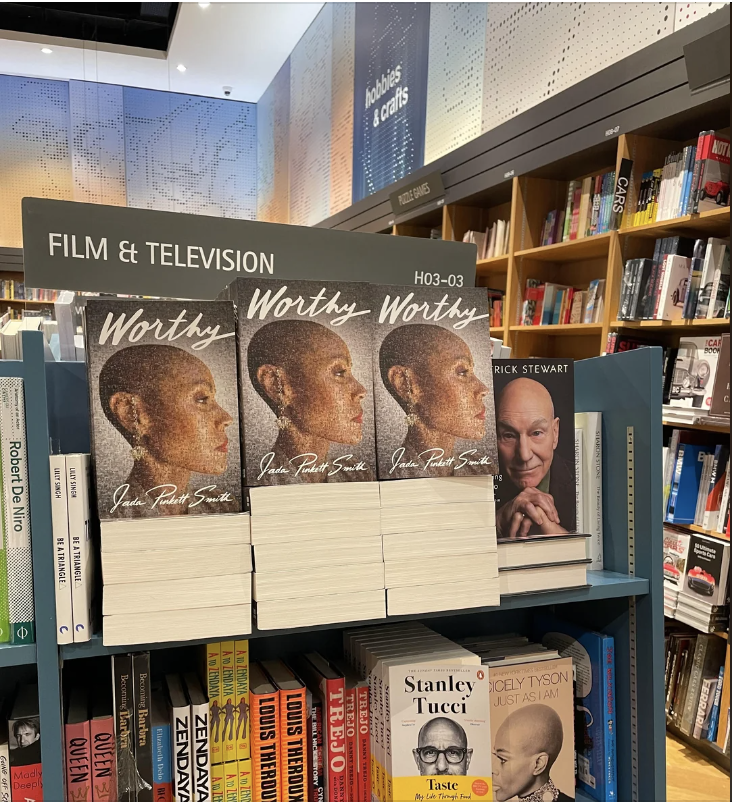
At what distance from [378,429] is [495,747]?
0.58 metres

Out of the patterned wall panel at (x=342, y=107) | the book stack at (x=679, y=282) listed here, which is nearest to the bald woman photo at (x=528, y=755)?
the book stack at (x=679, y=282)

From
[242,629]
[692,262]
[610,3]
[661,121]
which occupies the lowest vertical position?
[242,629]

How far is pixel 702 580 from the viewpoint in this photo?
8.77ft

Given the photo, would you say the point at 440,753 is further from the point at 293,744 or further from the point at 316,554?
the point at 316,554

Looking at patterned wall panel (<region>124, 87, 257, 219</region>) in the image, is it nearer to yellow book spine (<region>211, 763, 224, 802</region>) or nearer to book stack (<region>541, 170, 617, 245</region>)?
book stack (<region>541, 170, 617, 245</region>)

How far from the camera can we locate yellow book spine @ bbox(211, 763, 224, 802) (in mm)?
1076

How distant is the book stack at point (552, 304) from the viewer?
363cm

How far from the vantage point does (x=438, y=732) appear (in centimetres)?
109

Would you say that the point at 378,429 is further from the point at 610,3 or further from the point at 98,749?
the point at 610,3

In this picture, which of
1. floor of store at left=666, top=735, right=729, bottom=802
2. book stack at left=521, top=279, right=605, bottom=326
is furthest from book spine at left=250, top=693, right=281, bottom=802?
book stack at left=521, top=279, right=605, bottom=326

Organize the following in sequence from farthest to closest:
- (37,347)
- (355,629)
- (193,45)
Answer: (193,45) → (355,629) → (37,347)

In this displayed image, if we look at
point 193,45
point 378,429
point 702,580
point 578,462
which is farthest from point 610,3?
point 193,45

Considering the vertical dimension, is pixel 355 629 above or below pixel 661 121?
below

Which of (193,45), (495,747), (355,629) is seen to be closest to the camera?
(495,747)
